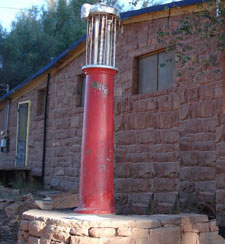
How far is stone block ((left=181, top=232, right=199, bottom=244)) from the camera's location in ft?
17.0

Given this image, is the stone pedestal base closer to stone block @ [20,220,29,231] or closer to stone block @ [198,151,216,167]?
stone block @ [20,220,29,231]

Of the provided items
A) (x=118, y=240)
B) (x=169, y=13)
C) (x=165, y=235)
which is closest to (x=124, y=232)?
(x=118, y=240)

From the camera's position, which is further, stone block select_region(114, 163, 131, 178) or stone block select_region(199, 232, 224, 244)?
stone block select_region(114, 163, 131, 178)

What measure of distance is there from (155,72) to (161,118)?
3.48ft

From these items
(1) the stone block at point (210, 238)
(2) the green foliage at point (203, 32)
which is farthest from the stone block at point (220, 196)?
(2) the green foliage at point (203, 32)

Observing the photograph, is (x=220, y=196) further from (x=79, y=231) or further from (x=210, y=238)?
(x=79, y=231)

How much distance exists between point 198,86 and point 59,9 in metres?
18.2

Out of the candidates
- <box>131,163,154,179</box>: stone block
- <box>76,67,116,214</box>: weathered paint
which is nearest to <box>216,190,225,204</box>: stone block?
<box>131,163,154,179</box>: stone block

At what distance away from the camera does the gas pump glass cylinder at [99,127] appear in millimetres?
5480

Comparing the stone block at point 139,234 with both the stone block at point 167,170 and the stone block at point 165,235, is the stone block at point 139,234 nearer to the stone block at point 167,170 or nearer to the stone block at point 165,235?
the stone block at point 165,235

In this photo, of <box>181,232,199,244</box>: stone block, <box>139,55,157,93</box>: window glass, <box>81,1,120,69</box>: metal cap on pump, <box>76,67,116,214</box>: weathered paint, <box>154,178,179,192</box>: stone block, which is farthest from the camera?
<box>139,55,157,93</box>: window glass

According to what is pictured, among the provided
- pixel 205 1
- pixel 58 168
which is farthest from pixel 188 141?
pixel 58 168

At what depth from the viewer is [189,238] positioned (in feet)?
17.1

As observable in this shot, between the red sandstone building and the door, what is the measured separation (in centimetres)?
261
